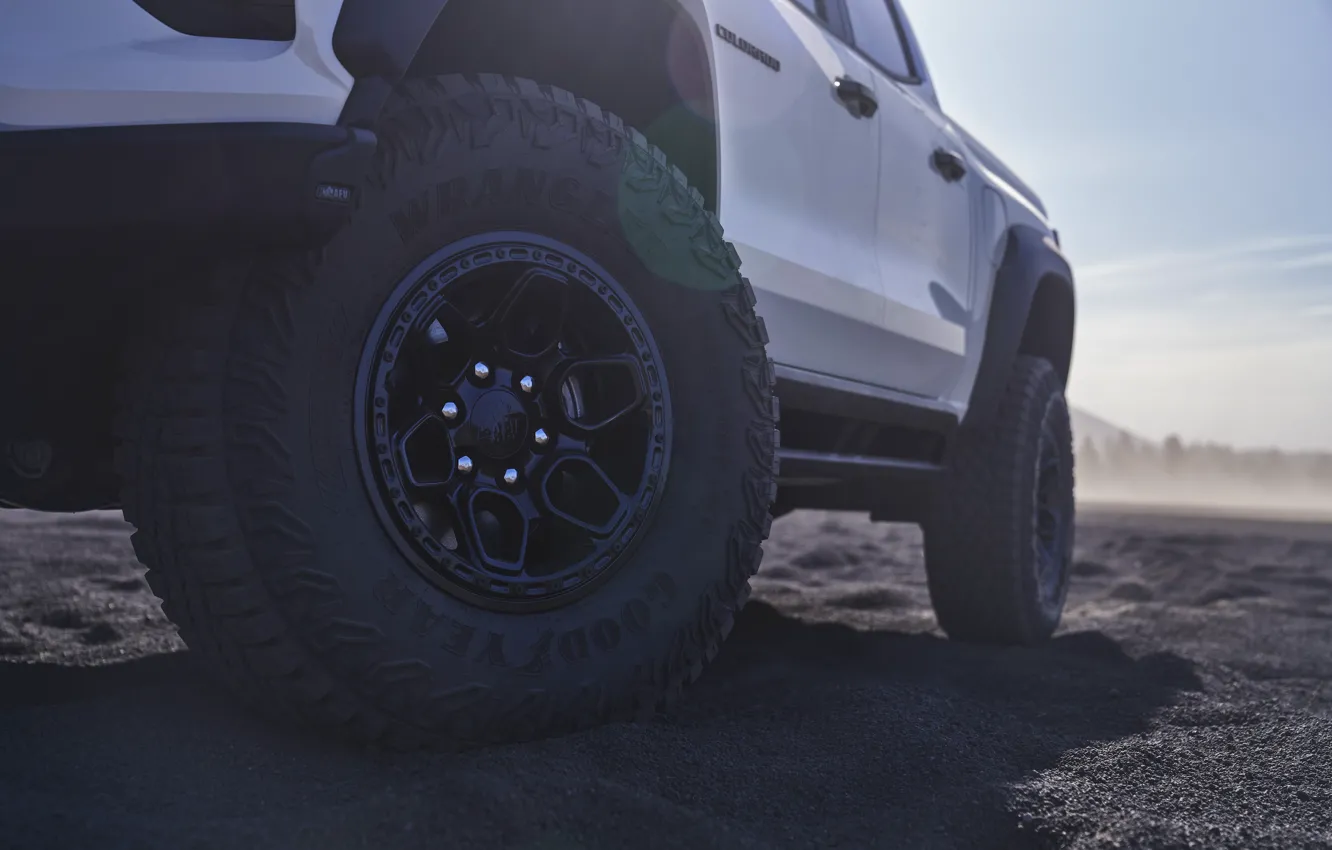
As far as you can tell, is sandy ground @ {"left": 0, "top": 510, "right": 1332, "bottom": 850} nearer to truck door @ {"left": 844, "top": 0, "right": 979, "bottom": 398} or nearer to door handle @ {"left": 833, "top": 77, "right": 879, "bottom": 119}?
truck door @ {"left": 844, "top": 0, "right": 979, "bottom": 398}

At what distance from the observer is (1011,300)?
3828 millimetres

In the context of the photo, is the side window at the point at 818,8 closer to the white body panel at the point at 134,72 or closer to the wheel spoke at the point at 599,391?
the wheel spoke at the point at 599,391

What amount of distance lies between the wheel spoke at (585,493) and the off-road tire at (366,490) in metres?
0.07

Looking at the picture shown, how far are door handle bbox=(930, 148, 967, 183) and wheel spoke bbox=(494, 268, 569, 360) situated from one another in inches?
75.4

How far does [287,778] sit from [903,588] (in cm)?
413

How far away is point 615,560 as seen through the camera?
1.82 m

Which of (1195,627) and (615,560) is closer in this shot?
(615,560)

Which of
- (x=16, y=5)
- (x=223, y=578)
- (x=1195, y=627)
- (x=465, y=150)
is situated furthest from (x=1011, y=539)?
(x=16, y=5)

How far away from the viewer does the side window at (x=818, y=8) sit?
119 inches

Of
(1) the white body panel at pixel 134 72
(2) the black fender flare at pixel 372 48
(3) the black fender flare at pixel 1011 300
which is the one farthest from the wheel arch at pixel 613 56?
(3) the black fender flare at pixel 1011 300

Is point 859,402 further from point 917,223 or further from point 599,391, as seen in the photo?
point 599,391

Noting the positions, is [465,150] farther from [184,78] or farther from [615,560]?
[615,560]

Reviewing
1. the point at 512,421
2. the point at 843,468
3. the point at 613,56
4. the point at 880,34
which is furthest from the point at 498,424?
the point at 880,34

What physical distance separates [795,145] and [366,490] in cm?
146
